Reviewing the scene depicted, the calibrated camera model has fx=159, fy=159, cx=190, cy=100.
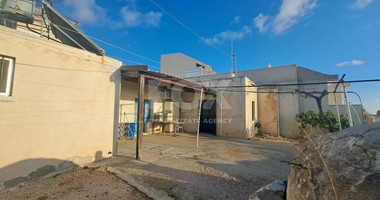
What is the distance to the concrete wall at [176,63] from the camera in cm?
1972

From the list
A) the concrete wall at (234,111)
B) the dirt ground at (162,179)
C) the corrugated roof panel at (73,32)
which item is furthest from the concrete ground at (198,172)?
the corrugated roof panel at (73,32)

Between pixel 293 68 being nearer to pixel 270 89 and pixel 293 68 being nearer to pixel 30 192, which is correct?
pixel 270 89

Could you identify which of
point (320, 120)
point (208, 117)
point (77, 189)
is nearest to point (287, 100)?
point (320, 120)

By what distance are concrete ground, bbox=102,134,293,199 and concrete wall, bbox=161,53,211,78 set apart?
1467 centimetres

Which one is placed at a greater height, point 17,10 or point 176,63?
point 176,63

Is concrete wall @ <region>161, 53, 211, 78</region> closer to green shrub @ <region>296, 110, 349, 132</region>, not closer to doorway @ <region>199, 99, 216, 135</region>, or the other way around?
doorway @ <region>199, 99, 216, 135</region>

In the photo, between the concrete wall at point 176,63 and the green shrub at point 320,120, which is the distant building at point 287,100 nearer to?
the green shrub at point 320,120

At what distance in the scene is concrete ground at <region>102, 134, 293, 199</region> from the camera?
10.5 ft

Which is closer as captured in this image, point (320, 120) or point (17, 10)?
point (17, 10)

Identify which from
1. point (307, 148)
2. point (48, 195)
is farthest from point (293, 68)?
point (48, 195)

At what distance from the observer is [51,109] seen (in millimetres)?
3900

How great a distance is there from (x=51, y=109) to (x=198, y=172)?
3979 mm

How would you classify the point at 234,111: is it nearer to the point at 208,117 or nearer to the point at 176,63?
the point at 208,117

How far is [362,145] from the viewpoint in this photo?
4.72 feet
